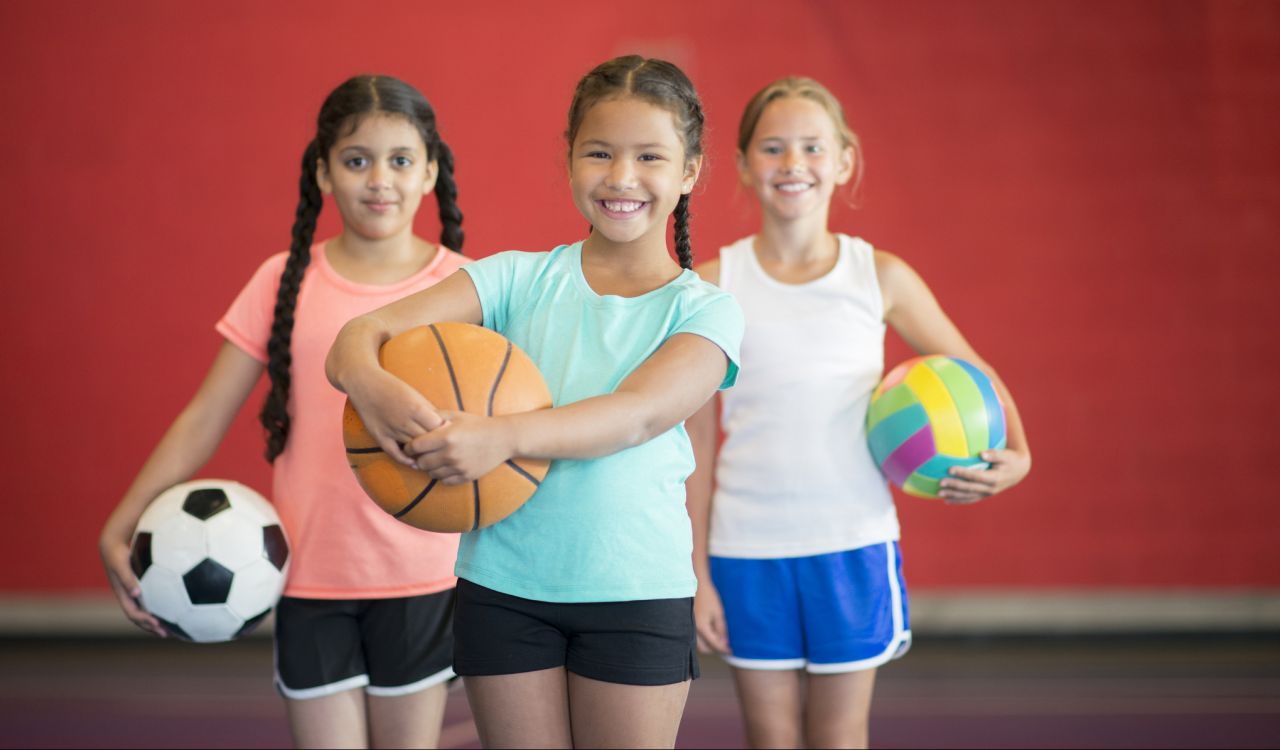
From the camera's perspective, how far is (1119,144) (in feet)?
15.4

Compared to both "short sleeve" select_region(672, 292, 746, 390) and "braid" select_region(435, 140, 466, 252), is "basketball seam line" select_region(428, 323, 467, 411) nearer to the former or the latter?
"short sleeve" select_region(672, 292, 746, 390)

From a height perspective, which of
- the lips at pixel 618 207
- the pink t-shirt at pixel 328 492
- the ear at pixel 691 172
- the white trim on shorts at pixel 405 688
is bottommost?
the white trim on shorts at pixel 405 688

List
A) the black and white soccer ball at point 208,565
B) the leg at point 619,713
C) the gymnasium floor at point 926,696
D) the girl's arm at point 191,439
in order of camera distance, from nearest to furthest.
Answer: the leg at point 619,713 → the black and white soccer ball at point 208,565 → the girl's arm at point 191,439 → the gymnasium floor at point 926,696

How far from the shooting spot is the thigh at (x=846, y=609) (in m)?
2.37

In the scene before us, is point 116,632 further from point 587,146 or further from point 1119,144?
point 1119,144

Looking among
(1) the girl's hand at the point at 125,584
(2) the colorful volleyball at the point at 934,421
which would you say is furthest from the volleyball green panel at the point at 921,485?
(1) the girl's hand at the point at 125,584

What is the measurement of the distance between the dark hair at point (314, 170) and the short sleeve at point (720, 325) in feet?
3.04

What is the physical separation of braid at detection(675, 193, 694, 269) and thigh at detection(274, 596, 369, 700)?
2.93 ft

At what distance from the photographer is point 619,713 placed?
1.55 m

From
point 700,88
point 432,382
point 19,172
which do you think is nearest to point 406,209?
point 432,382

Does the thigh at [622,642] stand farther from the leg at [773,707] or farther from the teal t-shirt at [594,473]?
the leg at [773,707]

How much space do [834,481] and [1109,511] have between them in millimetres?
2783

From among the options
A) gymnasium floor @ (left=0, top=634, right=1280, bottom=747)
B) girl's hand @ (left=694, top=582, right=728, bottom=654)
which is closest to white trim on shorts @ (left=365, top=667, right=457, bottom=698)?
girl's hand @ (left=694, top=582, right=728, bottom=654)

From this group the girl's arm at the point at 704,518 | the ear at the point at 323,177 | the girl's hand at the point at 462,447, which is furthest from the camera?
the girl's arm at the point at 704,518
